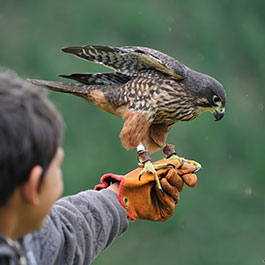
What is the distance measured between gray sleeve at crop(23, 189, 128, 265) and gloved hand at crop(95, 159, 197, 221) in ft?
0.28

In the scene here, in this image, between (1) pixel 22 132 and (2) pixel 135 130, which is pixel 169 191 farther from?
(1) pixel 22 132

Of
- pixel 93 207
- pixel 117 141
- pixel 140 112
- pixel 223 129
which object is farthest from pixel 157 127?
pixel 223 129

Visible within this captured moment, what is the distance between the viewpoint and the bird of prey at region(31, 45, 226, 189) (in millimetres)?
1868

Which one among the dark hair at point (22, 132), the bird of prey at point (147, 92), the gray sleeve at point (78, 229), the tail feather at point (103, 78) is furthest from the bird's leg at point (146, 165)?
the dark hair at point (22, 132)

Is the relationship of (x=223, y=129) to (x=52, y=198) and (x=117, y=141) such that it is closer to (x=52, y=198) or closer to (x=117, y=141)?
(x=117, y=141)

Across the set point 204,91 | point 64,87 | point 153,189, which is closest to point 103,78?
point 64,87

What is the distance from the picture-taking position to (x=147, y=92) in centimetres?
190

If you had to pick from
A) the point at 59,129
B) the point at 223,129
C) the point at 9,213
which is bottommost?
the point at 223,129

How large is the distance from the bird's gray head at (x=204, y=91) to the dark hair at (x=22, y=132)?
112 cm

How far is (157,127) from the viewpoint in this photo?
1.96 m

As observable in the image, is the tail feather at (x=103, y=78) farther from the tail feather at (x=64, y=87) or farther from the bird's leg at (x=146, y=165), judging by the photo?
the bird's leg at (x=146, y=165)

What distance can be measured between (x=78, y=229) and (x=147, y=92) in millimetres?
763

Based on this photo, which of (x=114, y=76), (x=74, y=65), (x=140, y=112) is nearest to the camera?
(x=140, y=112)

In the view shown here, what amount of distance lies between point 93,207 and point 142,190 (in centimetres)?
33
